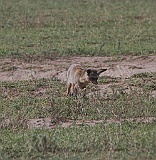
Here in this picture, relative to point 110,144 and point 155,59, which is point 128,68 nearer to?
point 155,59

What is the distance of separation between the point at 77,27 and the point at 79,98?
802 centimetres

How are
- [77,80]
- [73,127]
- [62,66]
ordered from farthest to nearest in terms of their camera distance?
[62,66], [77,80], [73,127]

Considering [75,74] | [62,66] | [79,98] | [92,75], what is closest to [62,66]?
[62,66]

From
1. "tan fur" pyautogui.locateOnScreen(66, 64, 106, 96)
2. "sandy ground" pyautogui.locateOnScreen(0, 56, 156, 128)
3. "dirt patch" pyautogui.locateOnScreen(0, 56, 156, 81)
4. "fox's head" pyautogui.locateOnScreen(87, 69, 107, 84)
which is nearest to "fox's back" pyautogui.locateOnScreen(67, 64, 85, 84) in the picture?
"tan fur" pyautogui.locateOnScreen(66, 64, 106, 96)

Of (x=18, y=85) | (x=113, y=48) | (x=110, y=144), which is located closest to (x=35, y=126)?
(x=110, y=144)

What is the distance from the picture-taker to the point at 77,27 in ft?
61.2

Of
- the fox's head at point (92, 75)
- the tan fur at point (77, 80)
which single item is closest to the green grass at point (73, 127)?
the tan fur at point (77, 80)

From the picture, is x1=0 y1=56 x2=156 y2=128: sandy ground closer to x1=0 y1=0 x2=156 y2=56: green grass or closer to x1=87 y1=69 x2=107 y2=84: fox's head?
x1=0 y1=0 x2=156 y2=56: green grass

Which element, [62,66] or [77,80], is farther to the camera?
[62,66]

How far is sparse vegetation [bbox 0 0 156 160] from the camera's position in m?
7.74

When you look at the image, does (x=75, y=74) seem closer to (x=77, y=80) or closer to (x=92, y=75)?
(x=77, y=80)

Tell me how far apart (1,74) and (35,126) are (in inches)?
167

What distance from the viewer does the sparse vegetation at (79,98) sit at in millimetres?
7742

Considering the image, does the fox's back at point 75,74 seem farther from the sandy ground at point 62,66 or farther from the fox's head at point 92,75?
the sandy ground at point 62,66
